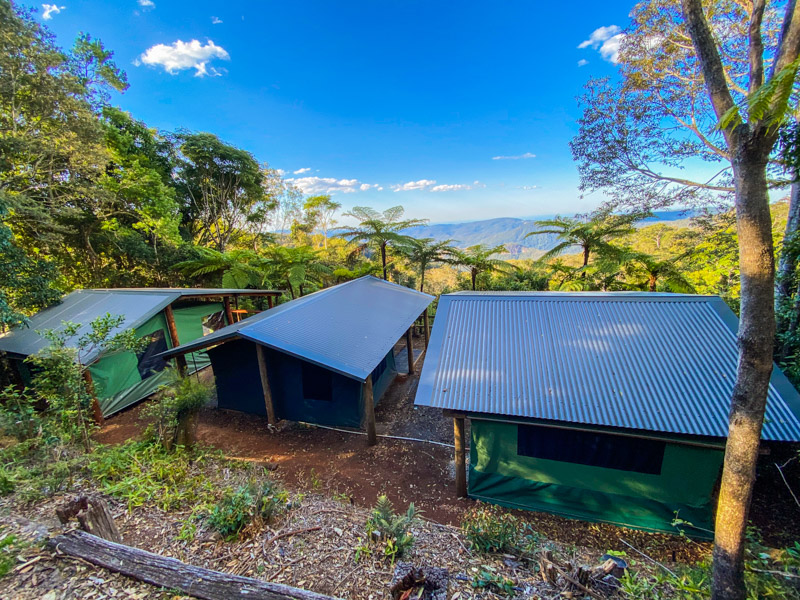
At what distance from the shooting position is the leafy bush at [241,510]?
9.44 ft

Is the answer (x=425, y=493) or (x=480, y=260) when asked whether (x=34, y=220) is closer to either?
(x=425, y=493)

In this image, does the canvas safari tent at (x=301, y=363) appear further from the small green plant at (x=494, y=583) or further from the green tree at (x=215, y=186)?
the green tree at (x=215, y=186)

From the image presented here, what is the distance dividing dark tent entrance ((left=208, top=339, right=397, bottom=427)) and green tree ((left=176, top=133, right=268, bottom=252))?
14.2 meters

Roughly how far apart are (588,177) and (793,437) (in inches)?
358

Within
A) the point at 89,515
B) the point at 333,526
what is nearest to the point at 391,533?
the point at 333,526

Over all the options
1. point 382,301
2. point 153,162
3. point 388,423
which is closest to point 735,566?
point 388,423

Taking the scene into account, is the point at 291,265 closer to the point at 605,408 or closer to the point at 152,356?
the point at 152,356

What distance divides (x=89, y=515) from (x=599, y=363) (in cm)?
599

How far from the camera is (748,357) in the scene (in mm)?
2057

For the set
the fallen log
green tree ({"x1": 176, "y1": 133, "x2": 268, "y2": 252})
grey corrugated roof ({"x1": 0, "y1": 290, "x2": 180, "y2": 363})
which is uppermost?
green tree ({"x1": 176, "y1": 133, "x2": 268, "y2": 252})

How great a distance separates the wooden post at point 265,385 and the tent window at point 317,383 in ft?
2.47

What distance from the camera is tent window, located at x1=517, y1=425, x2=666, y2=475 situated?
402 cm

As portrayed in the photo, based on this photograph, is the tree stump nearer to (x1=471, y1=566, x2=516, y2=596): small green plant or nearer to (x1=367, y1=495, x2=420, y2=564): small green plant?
Result: (x1=367, y1=495, x2=420, y2=564): small green plant

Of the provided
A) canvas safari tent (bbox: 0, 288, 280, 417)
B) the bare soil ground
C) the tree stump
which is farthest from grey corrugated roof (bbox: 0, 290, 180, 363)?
the tree stump
